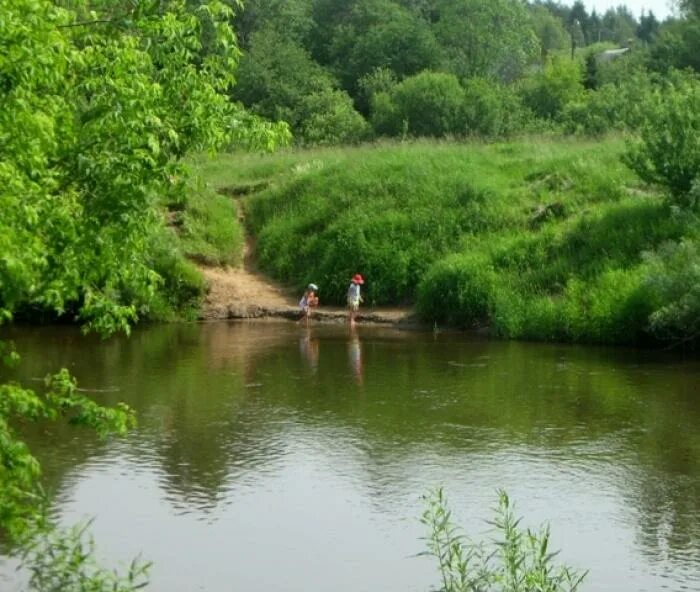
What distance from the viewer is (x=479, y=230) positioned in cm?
3406

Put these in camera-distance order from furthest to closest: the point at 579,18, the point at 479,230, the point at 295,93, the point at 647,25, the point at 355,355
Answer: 1. the point at 579,18
2. the point at 647,25
3. the point at 295,93
4. the point at 479,230
5. the point at 355,355

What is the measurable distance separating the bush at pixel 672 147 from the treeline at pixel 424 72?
14.6 meters

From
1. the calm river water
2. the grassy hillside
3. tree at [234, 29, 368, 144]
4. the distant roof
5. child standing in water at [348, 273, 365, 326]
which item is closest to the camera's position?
the calm river water

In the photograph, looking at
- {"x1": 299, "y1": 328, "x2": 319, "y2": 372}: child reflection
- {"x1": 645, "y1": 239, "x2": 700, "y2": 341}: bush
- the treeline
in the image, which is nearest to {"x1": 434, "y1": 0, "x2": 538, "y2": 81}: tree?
the treeline

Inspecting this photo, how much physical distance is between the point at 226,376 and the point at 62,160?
544 inches

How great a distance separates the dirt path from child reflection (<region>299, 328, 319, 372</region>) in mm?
1960

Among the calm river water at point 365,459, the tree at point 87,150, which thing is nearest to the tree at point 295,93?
the calm river water at point 365,459

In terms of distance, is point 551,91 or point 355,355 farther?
point 551,91

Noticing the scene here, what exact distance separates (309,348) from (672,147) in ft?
30.3

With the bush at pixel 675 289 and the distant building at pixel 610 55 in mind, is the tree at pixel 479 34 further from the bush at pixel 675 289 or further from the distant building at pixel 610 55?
the bush at pixel 675 289

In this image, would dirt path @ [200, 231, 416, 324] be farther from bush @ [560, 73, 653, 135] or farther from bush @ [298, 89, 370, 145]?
bush @ [298, 89, 370, 145]

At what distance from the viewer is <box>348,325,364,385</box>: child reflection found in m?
24.0

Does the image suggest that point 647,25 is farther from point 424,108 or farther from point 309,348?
point 309,348

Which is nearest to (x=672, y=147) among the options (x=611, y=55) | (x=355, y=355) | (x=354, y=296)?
(x=354, y=296)
